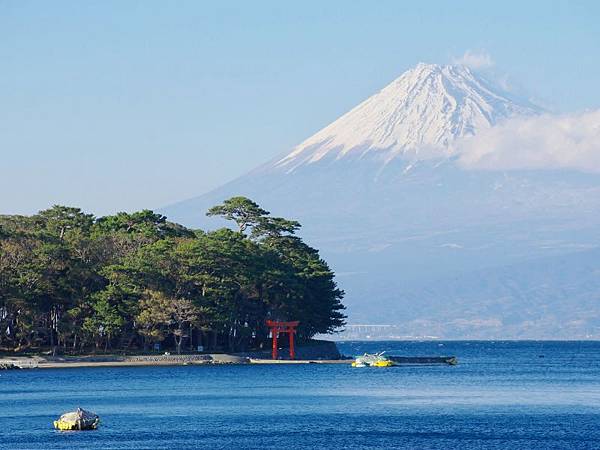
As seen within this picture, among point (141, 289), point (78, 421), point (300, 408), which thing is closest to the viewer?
Answer: point (78, 421)

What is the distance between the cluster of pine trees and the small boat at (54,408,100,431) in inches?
1866

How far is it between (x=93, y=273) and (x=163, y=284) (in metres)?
5.80

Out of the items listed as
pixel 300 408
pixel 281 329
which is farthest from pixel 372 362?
pixel 300 408

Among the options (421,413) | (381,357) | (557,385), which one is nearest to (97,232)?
(381,357)

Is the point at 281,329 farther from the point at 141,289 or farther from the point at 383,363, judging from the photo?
the point at 141,289

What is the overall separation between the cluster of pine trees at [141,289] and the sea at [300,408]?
448 centimetres

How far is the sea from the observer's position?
64.7 m

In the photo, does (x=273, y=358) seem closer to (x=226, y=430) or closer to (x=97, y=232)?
(x=97, y=232)

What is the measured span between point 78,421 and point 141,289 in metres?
52.1

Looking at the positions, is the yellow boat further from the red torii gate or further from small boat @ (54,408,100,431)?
small boat @ (54,408,100,431)

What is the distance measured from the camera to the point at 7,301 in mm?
116188

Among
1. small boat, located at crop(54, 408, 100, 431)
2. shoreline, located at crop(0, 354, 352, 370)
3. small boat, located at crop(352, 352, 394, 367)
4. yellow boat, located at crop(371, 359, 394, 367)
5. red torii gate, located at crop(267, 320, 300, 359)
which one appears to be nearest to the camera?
small boat, located at crop(54, 408, 100, 431)

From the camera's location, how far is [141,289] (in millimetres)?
120688

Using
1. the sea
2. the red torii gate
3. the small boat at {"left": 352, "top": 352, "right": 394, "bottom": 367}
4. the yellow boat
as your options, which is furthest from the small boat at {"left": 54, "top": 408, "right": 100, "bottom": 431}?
the yellow boat
